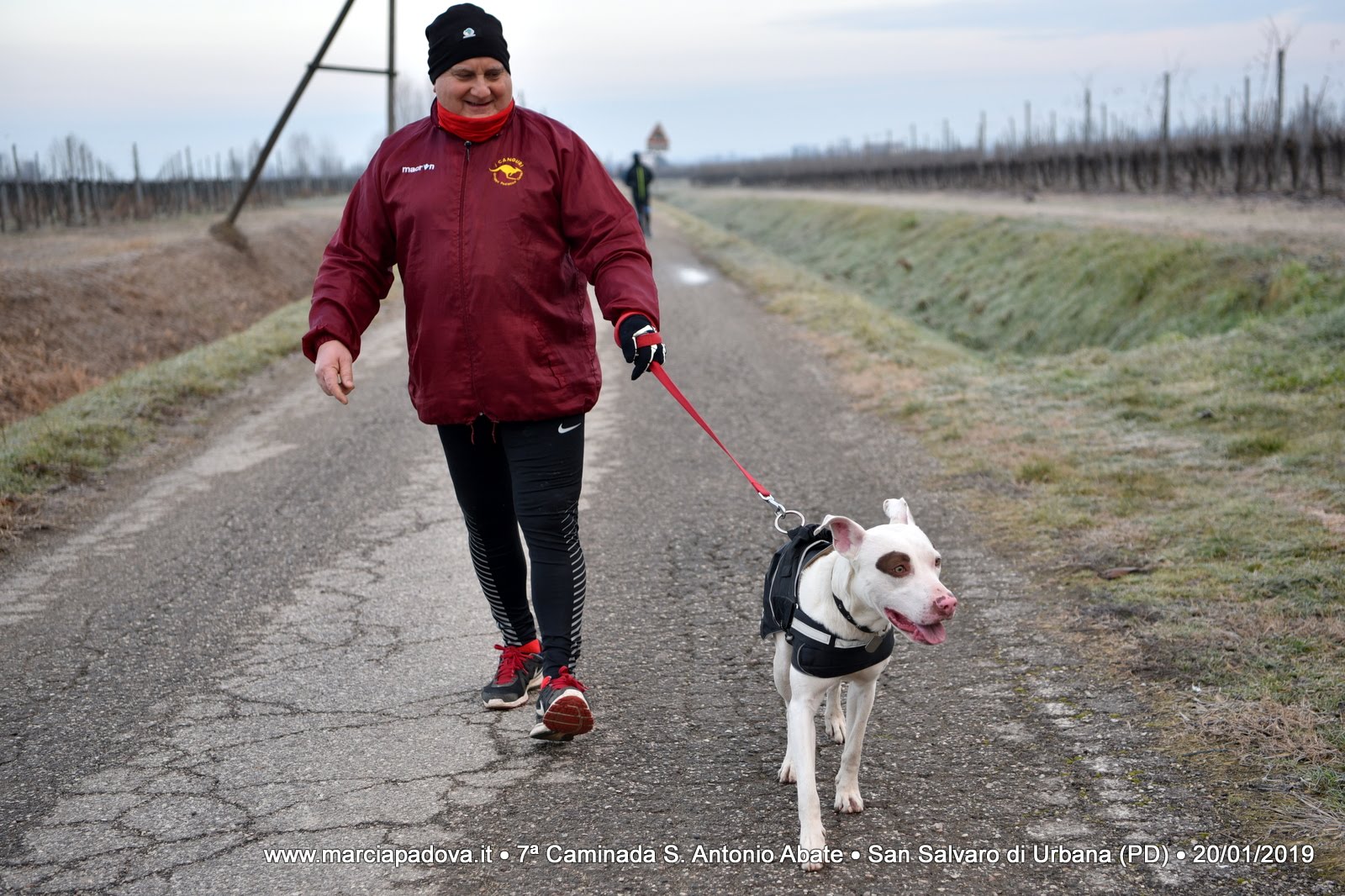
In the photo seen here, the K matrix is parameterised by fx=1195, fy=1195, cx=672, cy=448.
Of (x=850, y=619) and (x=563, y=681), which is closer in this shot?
(x=850, y=619)

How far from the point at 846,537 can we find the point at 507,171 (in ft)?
5.09

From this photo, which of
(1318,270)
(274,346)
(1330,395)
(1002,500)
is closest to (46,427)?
(274,346)

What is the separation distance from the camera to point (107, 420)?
877 centimetres

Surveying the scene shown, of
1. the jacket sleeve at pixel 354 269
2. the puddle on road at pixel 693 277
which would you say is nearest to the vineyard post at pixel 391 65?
the puddle on road at pixel 693 277

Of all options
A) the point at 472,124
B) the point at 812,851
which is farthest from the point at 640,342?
the point at 812,851

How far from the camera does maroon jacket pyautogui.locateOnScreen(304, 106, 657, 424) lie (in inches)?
143

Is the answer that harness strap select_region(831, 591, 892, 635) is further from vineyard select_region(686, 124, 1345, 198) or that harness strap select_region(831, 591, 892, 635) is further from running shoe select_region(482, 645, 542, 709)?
vineyard select_region(686, 124, 1345, 198)

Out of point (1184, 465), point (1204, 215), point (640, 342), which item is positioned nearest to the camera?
point (640, 342)

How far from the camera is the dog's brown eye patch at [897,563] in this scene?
2.91 meters

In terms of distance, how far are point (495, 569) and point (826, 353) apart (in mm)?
8503

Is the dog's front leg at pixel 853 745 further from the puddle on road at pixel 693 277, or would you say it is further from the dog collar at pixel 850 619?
the puddle on road at pixel 693 277

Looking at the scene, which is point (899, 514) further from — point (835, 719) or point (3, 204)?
point (3, 204)

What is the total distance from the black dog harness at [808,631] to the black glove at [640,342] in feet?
2.20

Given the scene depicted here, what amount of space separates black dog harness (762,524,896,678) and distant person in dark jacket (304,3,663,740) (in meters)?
0.70
